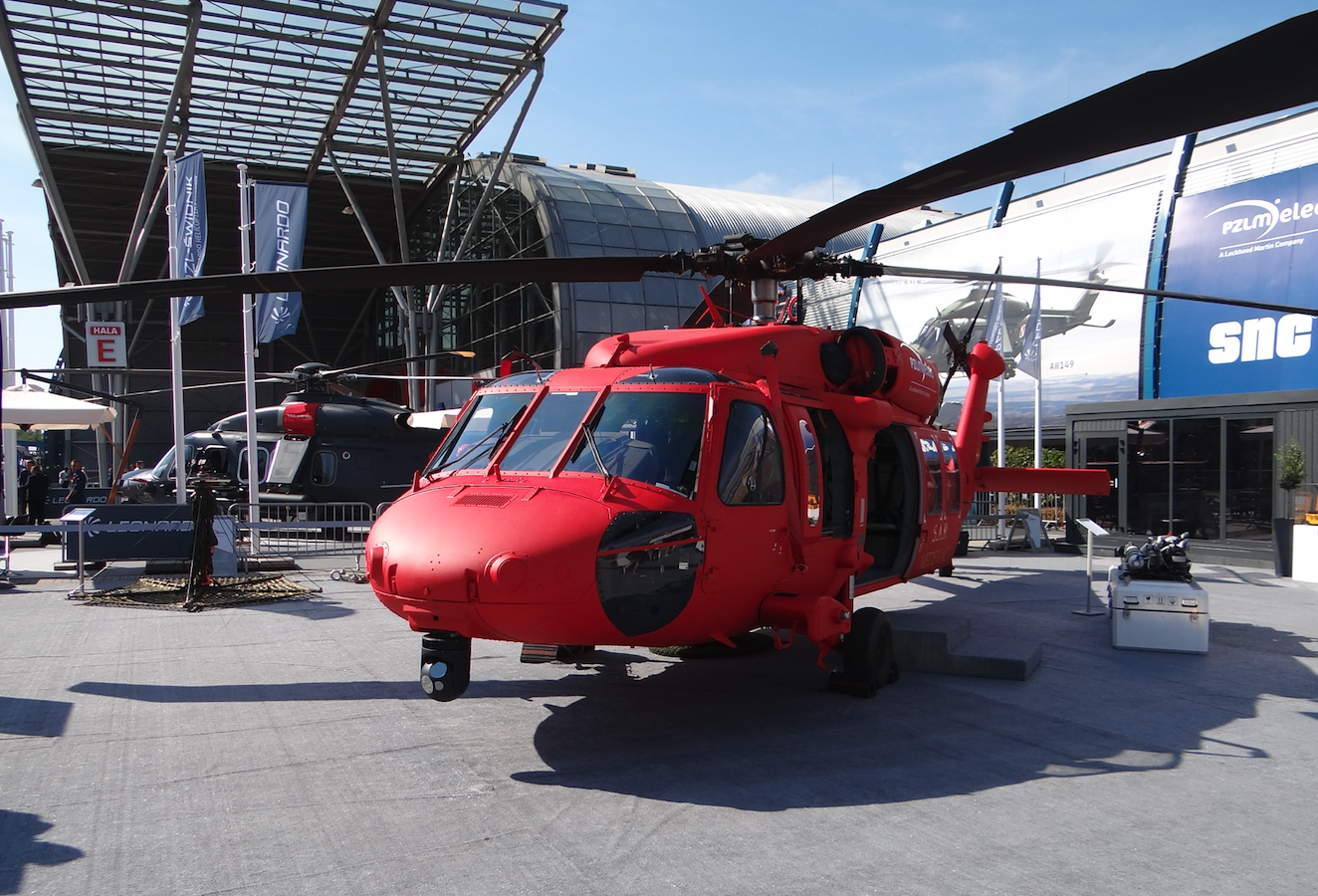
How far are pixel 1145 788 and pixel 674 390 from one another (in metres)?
3.44

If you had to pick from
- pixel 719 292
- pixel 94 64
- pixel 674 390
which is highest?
pixel 94 64

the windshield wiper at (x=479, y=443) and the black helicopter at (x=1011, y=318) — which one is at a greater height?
the black helicopter at (x=1011, y=318)

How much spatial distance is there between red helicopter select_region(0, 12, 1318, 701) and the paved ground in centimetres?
70

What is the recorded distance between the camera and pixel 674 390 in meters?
5.92

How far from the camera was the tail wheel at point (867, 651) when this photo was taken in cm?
678

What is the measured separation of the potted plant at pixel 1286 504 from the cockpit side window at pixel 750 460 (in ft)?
37.9

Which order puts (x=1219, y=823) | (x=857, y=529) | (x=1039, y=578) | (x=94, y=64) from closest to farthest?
(x=1219, y=823)
(x=857, y=529)
(x=1039, y=578)
(x=94, y=64)

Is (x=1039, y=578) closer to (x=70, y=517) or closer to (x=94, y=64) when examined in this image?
(x=70, y=517)

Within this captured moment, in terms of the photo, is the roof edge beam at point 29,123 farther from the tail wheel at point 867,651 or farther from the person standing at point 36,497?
the tail wheel at point 867,651

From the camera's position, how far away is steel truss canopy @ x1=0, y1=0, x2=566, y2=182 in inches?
952

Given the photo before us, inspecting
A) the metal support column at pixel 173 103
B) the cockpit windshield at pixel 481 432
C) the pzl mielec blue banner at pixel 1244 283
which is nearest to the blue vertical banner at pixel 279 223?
the metal support column at pixel 173 103

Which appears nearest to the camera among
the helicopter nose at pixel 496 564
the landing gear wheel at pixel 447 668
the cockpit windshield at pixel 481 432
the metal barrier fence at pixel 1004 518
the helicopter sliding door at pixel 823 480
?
the helicopter nose at pixel 496 564

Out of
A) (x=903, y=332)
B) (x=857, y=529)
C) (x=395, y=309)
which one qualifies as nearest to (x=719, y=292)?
(x=857, y=529)

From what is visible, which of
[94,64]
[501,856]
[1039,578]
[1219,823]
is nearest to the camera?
[501,856]
